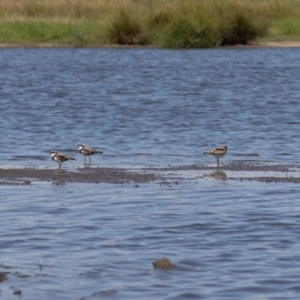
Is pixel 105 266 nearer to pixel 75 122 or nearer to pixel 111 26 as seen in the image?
pixel 75 122

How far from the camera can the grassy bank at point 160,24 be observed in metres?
41.0

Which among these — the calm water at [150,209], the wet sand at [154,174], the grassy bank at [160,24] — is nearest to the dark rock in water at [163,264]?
the calm water at [150,209]

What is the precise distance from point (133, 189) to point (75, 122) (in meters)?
8.07

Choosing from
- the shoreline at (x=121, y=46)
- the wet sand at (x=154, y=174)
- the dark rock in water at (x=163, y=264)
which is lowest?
the dark rock in water at (x=163, y=264)

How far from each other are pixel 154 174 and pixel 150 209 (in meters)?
2.15

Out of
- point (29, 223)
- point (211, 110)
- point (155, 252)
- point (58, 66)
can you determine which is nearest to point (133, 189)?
point (29, 223)

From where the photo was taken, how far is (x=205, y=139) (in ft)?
56.7

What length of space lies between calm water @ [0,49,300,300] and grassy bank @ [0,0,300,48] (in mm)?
16284

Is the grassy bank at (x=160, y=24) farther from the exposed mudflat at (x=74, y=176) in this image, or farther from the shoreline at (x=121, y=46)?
the exposed mudflat at (x=74, y=176)

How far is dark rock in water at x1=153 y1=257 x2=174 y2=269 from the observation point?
28.3 ft

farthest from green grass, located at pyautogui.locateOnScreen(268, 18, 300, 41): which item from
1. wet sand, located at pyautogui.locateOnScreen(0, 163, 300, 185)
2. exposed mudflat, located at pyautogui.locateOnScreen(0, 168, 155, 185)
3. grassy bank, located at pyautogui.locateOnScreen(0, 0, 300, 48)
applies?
exposed mudflat, located at pyautogui.locateOnScreen(0, 168, 155, 185)

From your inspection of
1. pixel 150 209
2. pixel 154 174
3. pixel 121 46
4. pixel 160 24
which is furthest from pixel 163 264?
pixel 121 46

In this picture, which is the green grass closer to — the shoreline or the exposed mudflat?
the shoreline

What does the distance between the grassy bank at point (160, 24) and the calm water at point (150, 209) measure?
1628 centimetres
